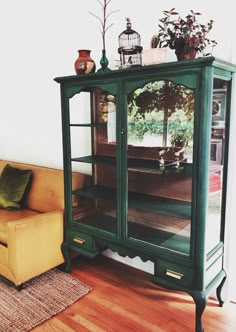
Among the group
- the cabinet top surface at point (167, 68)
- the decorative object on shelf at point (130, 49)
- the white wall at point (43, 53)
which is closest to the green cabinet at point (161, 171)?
the cabinet top surface at point (167, 68)

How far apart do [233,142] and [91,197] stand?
114cm

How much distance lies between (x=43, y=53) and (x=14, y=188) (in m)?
1.43

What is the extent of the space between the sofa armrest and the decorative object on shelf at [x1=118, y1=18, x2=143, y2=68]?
52.4 inches

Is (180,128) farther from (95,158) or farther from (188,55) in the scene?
(95,158)

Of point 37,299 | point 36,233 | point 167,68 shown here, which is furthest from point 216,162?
point 37,299

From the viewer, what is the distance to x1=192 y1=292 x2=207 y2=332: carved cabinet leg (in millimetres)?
1770

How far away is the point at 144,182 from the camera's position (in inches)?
84.8

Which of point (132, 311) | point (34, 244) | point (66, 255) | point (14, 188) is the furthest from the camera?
point (14, 188)

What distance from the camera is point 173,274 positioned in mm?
1872

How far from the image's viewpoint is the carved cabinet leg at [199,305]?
1.77 m

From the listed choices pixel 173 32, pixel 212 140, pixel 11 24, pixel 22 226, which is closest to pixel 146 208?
pixel 212 140

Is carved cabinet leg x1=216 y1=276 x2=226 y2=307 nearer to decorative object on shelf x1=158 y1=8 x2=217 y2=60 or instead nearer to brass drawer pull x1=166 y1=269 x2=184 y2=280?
brass drawer pull x1=166 y1=269 x2=184 y2=280

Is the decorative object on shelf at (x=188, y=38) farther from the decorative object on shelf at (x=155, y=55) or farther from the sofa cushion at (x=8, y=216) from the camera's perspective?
the sofa cushion at (x=8, y=216)

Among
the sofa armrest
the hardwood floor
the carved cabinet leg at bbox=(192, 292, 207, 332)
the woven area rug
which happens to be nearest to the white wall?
the sofa armrest
